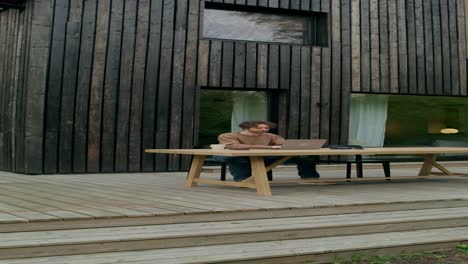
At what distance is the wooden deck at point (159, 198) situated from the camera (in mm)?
3477

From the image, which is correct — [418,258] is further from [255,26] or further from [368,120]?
[368,120]

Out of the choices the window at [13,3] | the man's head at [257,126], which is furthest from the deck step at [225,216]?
the window at [13,3]

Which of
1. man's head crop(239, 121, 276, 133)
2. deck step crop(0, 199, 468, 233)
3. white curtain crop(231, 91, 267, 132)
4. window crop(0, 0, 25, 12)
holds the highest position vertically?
window crop(0, 0, 25, 12)

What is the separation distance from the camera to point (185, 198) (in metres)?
4.50

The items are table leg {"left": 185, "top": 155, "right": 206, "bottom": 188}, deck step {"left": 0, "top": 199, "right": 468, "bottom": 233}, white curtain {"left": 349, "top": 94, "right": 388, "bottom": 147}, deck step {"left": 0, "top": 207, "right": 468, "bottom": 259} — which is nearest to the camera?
deck step {"left": 0, "top": 207, "right": 468, "bottom": 259}

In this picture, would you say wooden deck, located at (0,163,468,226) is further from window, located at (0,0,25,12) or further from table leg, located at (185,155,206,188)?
window, located at (0,0,25,12)

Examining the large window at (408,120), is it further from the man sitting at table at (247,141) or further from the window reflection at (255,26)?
the man sitting at table at (247,141)

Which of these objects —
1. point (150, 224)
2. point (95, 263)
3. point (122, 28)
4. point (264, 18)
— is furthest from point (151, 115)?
point (95, 263)

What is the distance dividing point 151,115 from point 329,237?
502 centimetres

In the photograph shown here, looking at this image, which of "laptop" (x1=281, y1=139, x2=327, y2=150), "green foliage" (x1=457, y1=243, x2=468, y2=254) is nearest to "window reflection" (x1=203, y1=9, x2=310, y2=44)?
"laptop" (x1=281, y1=139, x2=327, y2=150)

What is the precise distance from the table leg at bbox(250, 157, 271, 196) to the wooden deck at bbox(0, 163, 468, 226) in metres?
0.11

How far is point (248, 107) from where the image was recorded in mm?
9094

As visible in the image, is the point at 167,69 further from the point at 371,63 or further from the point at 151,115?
the point at 371,63

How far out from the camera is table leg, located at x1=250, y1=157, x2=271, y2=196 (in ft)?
15.8
